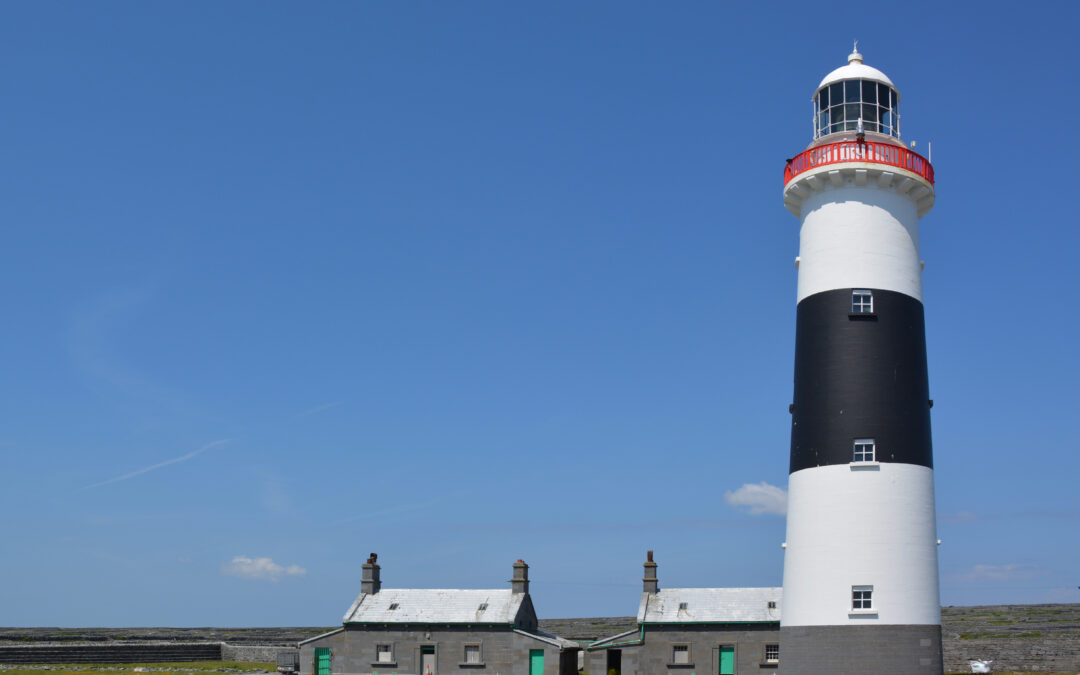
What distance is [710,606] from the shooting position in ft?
127

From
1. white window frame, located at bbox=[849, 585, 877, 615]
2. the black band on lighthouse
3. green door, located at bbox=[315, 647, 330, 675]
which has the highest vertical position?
the black band on lighthouse

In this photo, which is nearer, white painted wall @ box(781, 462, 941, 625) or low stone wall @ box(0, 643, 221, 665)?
white painted wall @ box(781, 462, 941, 625)

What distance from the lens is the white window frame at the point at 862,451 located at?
23797 mm

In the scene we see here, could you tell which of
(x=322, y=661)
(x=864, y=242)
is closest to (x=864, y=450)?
(x=864, y=242)

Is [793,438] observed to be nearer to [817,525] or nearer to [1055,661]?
[817,525]

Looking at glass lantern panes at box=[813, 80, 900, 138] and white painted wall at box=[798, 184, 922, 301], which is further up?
glass lantern panes at box=[813, 80, 900, 138]

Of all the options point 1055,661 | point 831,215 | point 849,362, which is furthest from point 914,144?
point 1055,661

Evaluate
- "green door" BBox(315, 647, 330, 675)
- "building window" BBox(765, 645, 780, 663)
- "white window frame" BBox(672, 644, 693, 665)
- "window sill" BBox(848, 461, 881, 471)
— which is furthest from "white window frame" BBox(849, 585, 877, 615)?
"green door" BBox(315, 647, 330, 675)

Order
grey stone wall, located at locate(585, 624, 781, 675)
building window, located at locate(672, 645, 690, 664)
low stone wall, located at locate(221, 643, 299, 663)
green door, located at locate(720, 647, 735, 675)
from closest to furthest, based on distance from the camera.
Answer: grey stone wall, located at locate(585, 624, 781, 675), green door, located at locate(720, 647, 735, 675), building window, located at locate(672, 645, 690, 664), low stone wall, located at locate(221, 643, 299, 663)

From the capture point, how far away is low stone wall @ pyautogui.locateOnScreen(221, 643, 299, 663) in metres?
52.8

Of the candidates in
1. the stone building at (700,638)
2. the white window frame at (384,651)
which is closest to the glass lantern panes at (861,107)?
the stone building at (700,638)

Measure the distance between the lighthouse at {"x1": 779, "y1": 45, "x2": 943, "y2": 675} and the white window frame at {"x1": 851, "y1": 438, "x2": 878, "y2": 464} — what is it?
2 cm

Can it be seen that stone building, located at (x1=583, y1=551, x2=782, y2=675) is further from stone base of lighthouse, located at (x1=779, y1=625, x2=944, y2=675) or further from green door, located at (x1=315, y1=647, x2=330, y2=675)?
stone base of lighthouse, located at (x1=779, y1=625, x2=944, y2=675)

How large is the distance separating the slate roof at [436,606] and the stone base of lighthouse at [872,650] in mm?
→ 19246
